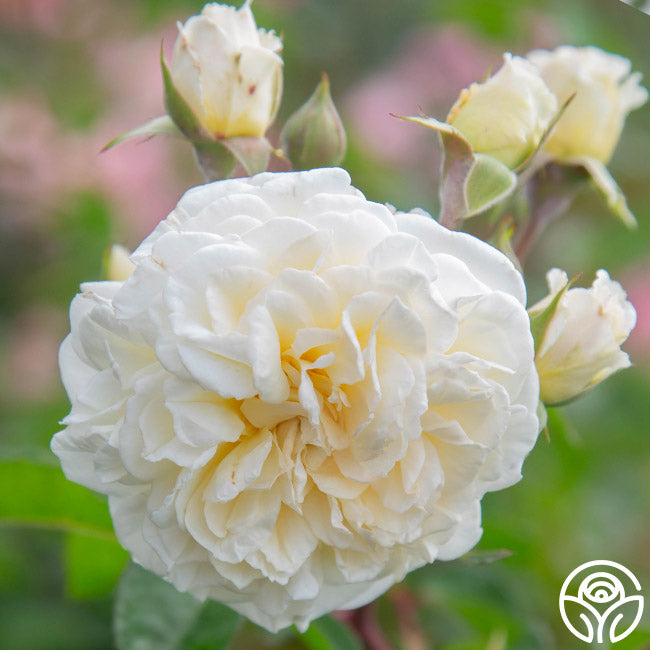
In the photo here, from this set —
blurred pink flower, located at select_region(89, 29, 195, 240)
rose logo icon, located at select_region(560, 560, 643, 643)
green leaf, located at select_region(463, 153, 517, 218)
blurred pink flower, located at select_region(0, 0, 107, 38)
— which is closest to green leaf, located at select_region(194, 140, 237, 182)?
green leaf, located at select_region(463, 153, 517, 218)

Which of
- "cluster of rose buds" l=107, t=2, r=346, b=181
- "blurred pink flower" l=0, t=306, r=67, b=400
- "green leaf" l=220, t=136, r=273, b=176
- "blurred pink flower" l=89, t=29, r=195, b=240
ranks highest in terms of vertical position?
"cluster of rose buds" l=107, t=2, r=346, b=181

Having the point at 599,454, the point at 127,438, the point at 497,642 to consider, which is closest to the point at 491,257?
the point at 127,438

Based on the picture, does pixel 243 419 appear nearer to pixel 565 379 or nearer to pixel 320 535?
pixel 320 535

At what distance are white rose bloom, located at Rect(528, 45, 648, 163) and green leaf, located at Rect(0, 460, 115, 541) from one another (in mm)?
556

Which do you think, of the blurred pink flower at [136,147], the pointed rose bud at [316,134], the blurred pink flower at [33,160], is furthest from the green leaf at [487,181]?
the blurred pink flower at [33,160]

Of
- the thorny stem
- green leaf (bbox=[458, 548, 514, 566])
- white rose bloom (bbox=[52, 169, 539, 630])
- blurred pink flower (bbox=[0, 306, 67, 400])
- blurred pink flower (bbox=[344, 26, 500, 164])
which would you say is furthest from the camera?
blurred pink flower (bbox=[344, 26, 500, 164])

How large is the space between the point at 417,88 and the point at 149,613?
4.84ft

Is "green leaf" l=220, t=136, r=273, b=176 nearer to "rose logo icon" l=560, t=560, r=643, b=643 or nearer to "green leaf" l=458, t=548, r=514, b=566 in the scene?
"green leaf" l=458, t=548, r=514, b=566

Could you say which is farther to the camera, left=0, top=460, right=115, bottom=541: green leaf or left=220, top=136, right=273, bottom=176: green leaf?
left=0, top=460, right=115, bottom=541: green leaf

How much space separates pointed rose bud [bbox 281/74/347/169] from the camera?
2.41ft

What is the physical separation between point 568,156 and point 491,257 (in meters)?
0.32

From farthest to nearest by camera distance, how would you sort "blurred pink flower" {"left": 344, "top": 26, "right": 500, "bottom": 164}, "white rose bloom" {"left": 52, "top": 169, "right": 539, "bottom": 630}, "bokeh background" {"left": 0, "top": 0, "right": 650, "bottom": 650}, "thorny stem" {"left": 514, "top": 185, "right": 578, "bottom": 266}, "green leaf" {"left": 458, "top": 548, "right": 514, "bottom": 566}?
"blurred pink flower" {"left": 344, "top": 26, "right": 500, "bottom": 164} < "bokeh background" {"left": 0, "top": 0, "right": 650, "bottom": 650} < "thorny stem" {"left": 514, "top": 185, "right": 578, "bottom": 266} < "green leaf" {"left": 458, "top": 548, "right": 514, "bottom": 566} < "white rose bloom" {"left": 52, "top": 169, "right": 539, "bottom": 630}

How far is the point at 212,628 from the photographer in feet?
2.64

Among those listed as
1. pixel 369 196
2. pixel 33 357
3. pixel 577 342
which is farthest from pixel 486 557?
pixel 33 357
